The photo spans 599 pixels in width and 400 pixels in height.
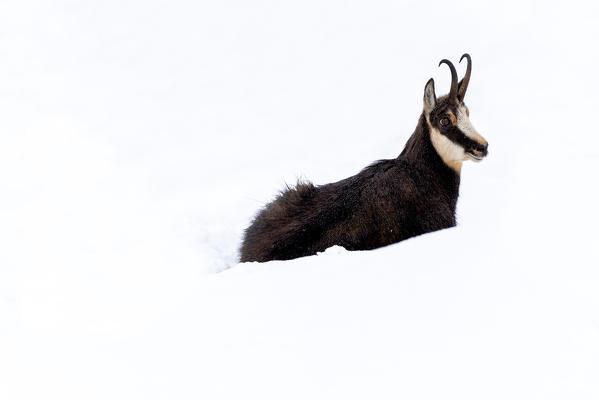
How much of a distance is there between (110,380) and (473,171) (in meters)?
4.76

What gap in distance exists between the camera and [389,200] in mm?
5461

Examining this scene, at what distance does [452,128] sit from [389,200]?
778 mm

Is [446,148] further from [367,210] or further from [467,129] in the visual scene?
[367,210]

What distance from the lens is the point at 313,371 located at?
3334mm

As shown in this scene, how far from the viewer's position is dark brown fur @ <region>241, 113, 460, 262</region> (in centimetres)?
533

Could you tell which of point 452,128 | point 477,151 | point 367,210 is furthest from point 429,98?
point 367,210

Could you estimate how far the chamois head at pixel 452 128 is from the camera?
5.46 meters

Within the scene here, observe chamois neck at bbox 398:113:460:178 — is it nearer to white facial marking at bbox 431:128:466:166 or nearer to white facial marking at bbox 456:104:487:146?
white facial marking at bbox 431:128:466:166

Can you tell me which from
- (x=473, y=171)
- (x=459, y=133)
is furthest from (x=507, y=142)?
(x=459, y=133)

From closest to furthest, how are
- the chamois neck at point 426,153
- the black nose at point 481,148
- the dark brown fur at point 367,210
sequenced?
the dark brown fur at point 367,210 → the black nose at point 481,148 → the chamois neck at point 426,153

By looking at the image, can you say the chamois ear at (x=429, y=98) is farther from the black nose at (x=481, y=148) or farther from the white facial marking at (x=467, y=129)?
the black nose at (x=481, y=148)

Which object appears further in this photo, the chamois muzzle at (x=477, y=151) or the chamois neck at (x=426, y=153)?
the chamois neck at (x=426, y=153)

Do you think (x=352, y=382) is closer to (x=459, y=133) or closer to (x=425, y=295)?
(x=425, y=295)

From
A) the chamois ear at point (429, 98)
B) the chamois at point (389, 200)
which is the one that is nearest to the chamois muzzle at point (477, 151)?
the chamois at point (389, 200)
